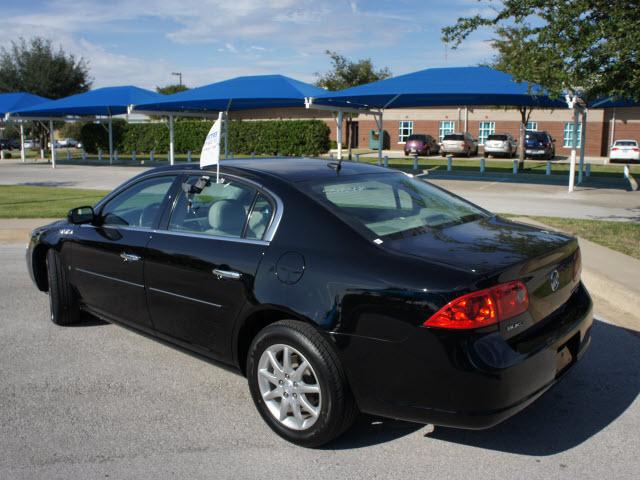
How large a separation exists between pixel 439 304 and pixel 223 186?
6.17 feet

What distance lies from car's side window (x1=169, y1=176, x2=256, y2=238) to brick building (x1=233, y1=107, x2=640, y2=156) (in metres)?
43.4

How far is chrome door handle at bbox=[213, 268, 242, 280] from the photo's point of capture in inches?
A: 144

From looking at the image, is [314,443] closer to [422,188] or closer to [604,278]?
[422,188]

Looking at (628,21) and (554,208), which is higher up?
(628,21)

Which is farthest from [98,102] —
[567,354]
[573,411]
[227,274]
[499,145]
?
[567,354]

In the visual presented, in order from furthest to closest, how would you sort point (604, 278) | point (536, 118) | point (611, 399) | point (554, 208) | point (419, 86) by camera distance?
1. point (536, 118)
2. point (419, 86)
3. point (554, 208)
4. point (604, 278)
5. point (611, 399)

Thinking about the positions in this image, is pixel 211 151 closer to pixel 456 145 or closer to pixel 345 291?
pixel 345 291

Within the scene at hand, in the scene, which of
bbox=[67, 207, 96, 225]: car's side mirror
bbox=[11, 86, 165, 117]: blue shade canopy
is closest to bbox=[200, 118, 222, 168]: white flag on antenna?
bbox=[67, 207, 96, 225]: car's side mirror

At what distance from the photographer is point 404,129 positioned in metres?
53.4

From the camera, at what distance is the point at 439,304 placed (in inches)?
116

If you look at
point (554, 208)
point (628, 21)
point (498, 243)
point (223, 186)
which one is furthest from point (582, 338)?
point (554, 208)

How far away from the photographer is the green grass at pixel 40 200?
12.4m

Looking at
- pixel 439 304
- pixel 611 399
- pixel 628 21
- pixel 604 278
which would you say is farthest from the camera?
pixel 628 21

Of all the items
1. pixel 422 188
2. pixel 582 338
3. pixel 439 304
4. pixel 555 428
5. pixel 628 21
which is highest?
pixel 628 21
